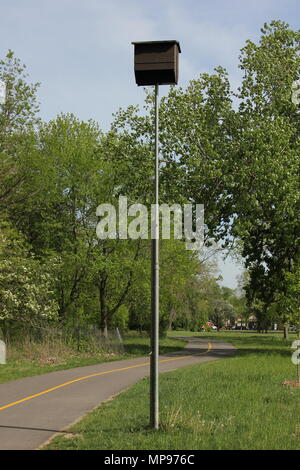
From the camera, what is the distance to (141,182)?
29203mm

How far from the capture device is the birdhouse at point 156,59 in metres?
9.91

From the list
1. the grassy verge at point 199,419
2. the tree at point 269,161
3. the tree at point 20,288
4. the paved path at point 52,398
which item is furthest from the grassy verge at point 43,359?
the tree at point 269,161

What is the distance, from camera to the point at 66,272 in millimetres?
32156

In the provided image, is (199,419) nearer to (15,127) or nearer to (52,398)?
(52,398)

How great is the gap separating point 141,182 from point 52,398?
55.9 ft

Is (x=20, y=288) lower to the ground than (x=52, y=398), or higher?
higher

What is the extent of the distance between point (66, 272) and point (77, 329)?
169 inches

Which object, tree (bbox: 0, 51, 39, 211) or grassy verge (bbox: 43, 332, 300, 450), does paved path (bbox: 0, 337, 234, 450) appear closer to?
grassy verge (bbox: 43, 332, 300, 450)

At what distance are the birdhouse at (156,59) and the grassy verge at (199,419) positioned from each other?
5865mm

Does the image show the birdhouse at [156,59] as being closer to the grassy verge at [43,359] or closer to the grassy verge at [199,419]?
the grassy verge at [199,419]

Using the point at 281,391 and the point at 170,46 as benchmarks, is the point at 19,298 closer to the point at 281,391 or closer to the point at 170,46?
the point at 281,391

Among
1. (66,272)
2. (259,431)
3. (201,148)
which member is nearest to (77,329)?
(66,272)

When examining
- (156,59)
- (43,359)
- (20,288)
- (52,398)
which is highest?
(156,59)

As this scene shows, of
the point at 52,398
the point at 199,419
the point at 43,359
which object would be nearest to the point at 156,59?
A: the point at 199,419
